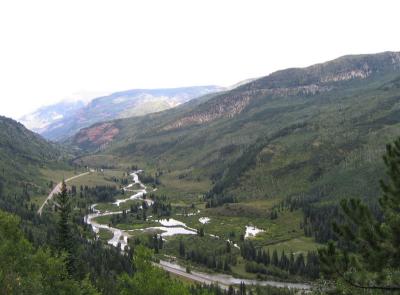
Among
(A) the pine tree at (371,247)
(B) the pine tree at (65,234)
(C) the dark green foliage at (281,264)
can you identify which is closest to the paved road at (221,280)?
(C) the dark green foliage at (281,264)

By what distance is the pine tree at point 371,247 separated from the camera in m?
34.4

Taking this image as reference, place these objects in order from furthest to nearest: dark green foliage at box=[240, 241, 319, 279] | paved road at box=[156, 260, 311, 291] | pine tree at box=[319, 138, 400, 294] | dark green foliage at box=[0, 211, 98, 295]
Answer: dark green foliage at box=[240, 241, 319, 279] < paved road at box=[156, 260, 311, 291] < dark green foliage at box=[0, 211, 98, 295] < pine tree at box=[319, 138, 400, 294]

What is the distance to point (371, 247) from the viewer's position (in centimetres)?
3712

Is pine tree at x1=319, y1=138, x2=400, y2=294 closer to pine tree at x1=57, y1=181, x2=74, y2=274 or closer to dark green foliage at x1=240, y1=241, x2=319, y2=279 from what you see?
pine tree at x1=57, y1=181, x2=74, y2=274

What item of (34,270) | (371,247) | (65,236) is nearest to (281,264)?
(65,236)

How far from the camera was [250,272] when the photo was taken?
168375 mm

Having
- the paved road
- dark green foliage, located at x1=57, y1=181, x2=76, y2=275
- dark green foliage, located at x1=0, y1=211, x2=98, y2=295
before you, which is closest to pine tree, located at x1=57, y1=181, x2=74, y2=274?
dark green foliage, located at x1=57, y1=181, x2=76, y2=275

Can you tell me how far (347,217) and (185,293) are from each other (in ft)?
66.8

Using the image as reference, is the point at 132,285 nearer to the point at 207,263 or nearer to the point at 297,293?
the point at 297,293

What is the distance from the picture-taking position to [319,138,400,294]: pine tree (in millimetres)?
34375

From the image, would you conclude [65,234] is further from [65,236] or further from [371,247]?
[371,247]

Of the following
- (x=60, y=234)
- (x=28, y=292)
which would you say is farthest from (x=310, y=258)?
(x=28, y=292)

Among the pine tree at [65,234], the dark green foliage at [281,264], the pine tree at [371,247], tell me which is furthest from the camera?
the dark green foliage at [281,264]

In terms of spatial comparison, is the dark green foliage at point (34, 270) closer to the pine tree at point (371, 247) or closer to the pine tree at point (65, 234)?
the pine tree at point (65, 234)
